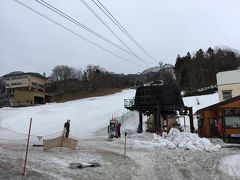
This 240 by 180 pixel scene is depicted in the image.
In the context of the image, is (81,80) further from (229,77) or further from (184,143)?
(184,143)

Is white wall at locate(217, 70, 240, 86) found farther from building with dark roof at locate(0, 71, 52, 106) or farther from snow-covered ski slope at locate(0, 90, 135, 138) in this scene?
building with dark roof at locate(0, 71, 52, 106)

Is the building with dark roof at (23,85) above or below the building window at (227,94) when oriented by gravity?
above

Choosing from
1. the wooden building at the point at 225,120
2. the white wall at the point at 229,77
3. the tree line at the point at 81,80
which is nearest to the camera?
the wooden building at the point at 225,120

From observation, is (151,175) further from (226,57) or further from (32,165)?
(226,57)

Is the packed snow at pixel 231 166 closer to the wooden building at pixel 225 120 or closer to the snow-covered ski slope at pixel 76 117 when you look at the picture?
the wooden building at pixel 225 120

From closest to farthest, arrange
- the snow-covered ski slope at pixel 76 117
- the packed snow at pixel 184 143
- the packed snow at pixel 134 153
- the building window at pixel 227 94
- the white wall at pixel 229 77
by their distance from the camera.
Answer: the packed snow at pixel 134 153 < the packed snow at pixel 184 143 < the white wall at pixel 229 77 < the building window at pixel 227 94 < the snow-covered ski slope at pixel 76 117

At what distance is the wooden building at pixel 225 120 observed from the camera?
33.3 meters

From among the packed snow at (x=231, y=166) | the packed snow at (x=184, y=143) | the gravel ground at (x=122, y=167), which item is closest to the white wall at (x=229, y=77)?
the packed snow at (x=184, y=143)

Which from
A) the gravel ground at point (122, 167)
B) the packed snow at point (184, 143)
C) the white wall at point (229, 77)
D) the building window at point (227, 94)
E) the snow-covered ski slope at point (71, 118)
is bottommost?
the gravel ground at point (122, 167)

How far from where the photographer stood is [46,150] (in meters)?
20.2

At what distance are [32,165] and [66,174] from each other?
5.88 feet

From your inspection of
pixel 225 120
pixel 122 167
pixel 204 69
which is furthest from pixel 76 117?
pixel 122 167

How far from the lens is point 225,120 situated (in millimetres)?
34250

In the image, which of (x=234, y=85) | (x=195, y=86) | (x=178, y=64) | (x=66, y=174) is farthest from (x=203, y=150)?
(x=178, y=64)
